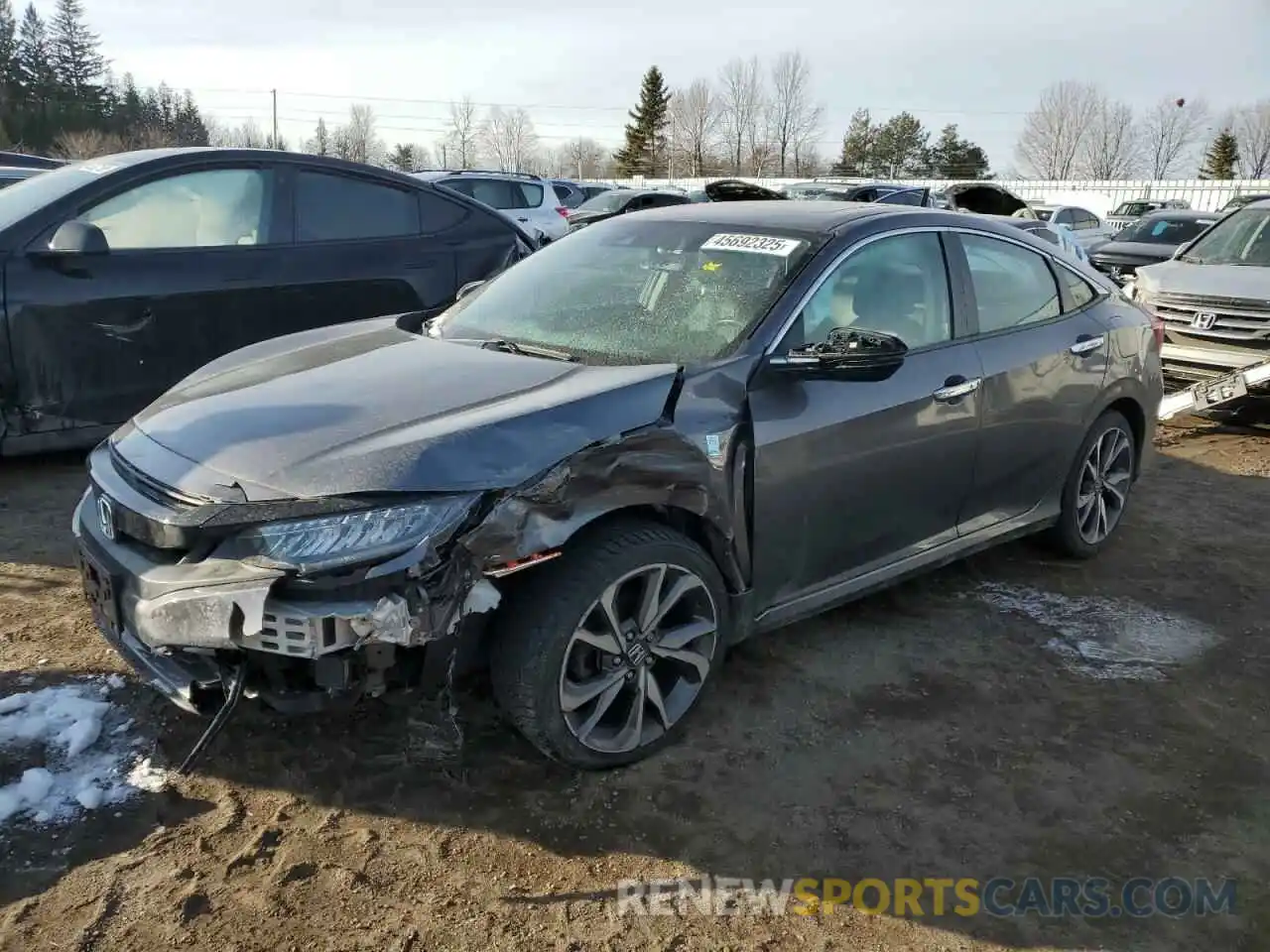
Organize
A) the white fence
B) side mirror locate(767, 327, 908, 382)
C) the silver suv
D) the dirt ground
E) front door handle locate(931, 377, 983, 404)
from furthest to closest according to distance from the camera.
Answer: the white fence → the silver suv → front door handle locate(931, 377, 983, 404) → side mirror locate(767, 327, 908, 382) → the dirt ground

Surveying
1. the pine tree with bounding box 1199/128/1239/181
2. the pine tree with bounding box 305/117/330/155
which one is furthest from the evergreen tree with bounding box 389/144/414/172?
the pine tree with bounding box 1199/128/1239/181

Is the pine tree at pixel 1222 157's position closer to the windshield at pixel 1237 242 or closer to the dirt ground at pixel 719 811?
the windshield at pixel 1237 242

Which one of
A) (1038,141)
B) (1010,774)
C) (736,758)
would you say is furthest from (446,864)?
(1038,141)

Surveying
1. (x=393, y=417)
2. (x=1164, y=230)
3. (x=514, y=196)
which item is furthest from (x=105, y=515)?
(x=1164, y=230)

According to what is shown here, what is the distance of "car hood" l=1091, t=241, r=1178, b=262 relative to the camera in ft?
49.6

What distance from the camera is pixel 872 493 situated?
353 cm

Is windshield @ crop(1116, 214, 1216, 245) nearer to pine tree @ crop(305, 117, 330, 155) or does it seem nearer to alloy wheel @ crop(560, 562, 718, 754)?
alloy wheel @ crop(560, 562, 718, 754)

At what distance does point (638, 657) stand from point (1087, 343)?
9.01 ft

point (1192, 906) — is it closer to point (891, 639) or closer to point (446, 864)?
point (891, 639)

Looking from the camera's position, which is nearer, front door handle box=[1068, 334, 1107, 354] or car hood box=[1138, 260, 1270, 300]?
front door handle box=[1068, 334, 1107, 354]

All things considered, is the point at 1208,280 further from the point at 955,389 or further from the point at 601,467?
the point at 601,467

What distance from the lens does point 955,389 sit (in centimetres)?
377

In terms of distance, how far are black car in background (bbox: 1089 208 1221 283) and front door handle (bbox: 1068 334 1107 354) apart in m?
11.5

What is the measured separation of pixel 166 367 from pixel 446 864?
3.60 m
